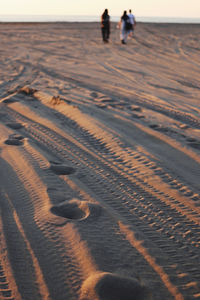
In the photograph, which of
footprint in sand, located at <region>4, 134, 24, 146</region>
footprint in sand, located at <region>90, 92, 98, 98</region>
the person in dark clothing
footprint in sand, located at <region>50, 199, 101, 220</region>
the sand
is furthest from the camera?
the person in dark clothing

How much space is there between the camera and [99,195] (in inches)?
106

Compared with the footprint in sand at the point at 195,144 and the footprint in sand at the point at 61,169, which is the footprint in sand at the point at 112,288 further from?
the footprint in sand at the point at 195,144

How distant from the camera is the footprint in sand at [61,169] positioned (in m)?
3.06

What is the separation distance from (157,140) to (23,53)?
9.16m

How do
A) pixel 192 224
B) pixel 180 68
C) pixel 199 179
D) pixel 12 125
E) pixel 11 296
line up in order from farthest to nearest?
pixel 180 68
pixel 12 125
pixel 199 179
pixel 192 224
pixel 11 296

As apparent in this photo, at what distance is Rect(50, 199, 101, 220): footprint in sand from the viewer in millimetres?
2389

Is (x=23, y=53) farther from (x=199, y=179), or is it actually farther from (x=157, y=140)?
(x=199, y=179)

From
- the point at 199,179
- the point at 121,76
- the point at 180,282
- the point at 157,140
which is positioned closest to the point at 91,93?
the point at 121,76

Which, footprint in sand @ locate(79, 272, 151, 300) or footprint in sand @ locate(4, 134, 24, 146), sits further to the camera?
footprint in sand @ locate(4, 134, 24, 146)

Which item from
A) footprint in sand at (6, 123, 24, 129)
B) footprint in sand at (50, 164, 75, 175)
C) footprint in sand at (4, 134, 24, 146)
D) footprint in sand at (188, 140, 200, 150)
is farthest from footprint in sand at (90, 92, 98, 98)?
footprint in sand at (50, 164, 75, 175)

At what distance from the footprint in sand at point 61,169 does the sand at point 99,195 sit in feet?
0.03

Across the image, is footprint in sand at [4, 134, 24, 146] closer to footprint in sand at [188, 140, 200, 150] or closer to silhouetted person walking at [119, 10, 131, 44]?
footprint in sand at [188, 140, 200, 150]

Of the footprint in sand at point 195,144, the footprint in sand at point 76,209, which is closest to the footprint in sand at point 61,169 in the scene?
the footprint in sand at point 76,209

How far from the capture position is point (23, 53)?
11.5 meters
